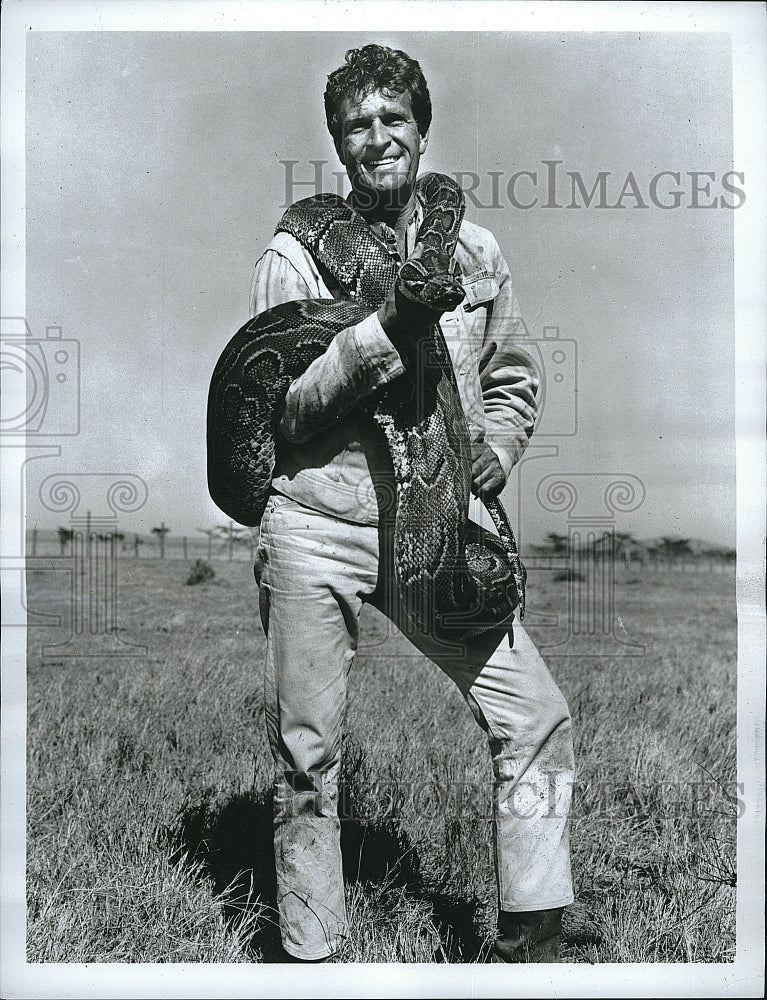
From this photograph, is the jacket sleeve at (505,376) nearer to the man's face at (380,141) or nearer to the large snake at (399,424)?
the large snake at (399,424)

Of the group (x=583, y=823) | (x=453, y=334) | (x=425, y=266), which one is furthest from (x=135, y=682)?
(x=425, y=266)

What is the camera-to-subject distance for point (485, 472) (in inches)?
121

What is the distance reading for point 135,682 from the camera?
4.57 metres

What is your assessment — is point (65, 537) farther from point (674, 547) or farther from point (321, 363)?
point (674, 547)

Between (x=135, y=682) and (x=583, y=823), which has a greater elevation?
(x=135, y=682)

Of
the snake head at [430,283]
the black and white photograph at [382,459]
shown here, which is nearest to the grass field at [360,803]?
the black and white photograph at [382,459]

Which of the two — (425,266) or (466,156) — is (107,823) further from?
(466,156)

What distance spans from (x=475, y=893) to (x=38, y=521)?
2255mm

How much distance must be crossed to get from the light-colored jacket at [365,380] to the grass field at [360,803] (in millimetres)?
1073

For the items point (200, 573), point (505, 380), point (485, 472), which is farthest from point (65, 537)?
point (505, 380)

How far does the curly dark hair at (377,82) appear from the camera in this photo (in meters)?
3.06

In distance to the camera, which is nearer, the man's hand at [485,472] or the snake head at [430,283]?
Result: the snake head at [430,283]

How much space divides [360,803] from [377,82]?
2.80 metres

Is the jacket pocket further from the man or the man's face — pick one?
the man's face
